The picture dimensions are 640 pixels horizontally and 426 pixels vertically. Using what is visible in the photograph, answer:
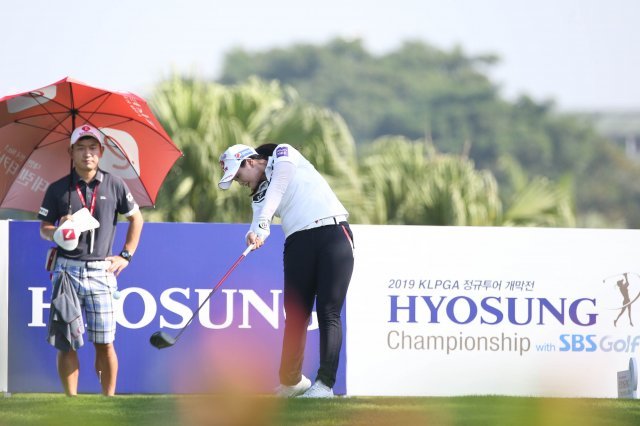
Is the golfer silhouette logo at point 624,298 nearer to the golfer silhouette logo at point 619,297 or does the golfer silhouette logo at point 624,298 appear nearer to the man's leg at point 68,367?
the golfer silhouette logo at point 619,297

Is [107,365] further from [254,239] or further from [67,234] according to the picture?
[254,239]

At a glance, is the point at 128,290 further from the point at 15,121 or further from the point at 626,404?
the point at 626,404

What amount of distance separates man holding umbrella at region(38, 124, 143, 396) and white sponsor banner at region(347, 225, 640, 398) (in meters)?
2.14

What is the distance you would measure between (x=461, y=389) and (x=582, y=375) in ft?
3.19

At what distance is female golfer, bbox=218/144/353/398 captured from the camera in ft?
26.1

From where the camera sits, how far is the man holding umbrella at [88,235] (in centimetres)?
862

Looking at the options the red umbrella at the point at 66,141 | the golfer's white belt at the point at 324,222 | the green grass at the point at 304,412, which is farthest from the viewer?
the red umbrella at the point at 66,141

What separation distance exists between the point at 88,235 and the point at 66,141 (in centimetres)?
107

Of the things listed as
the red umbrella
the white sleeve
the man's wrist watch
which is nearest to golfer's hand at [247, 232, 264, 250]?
the white sleeve

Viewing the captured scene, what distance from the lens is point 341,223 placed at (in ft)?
26.7

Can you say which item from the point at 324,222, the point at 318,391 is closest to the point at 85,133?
the point at 324,222

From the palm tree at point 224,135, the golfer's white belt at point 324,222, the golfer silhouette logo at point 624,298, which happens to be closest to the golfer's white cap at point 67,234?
the golfer's white belt at point 324,222

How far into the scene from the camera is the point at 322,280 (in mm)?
8008

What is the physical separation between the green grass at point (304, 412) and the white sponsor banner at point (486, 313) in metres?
2.05
